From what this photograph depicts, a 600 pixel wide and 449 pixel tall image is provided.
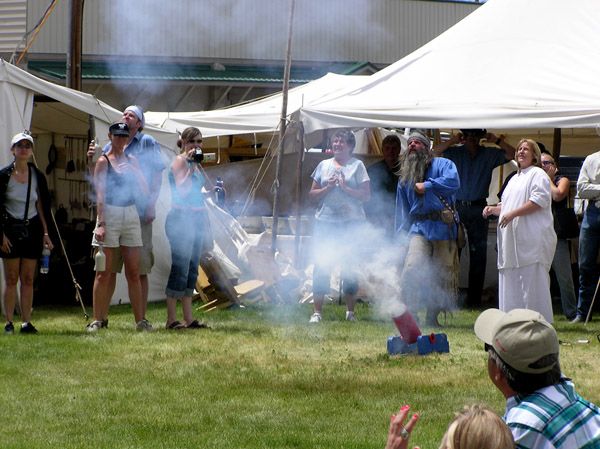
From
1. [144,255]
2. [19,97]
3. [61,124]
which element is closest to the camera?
[144,255]

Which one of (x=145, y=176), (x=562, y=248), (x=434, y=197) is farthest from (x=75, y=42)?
(x=562, y=248)

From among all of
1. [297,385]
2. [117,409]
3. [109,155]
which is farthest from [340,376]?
[109,155]

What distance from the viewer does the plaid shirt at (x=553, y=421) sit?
3.36 meters

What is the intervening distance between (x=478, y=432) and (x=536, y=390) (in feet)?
Result: 1.53

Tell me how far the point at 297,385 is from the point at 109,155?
3.12 meters

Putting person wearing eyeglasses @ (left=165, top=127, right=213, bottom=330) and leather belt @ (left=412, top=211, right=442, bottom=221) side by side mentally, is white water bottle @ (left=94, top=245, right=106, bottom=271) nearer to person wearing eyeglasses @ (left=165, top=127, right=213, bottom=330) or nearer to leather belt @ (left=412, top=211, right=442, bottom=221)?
person wearing eyeglasses @ (left=165, top=127, right=213, bottom=330)

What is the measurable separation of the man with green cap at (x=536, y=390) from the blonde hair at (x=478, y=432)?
0.29 m

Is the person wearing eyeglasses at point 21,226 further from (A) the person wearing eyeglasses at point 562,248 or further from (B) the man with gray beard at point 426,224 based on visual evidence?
(A) the person wearing eyeglasses at point 562,248

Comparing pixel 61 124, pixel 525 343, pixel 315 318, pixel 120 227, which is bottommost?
pixel 315 318

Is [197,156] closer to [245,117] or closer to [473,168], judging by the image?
[473,168]

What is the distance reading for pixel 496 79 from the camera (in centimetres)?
1094

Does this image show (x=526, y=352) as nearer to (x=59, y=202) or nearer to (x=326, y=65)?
(x=59, y=202)

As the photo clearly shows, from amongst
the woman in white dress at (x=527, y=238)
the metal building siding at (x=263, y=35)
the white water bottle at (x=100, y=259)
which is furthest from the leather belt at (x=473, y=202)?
the metal building siding at (x=263, y=35)

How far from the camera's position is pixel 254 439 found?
18.1ft
